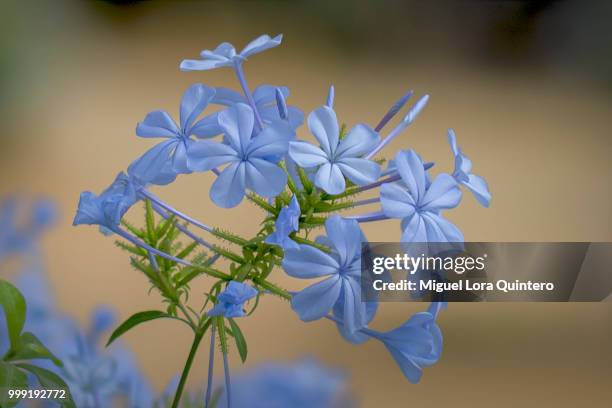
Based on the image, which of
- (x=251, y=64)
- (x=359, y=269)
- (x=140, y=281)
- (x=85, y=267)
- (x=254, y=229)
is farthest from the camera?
(x=251, y=64)

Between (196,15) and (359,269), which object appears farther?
(196,15)

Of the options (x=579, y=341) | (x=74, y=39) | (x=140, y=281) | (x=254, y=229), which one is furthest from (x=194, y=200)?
(x=579, y=341)

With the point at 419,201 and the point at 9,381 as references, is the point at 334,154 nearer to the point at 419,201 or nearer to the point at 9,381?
the point at 419,201

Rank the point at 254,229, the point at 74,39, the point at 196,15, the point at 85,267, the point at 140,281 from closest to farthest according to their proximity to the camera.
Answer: the point at 140,281
the point at 85,267
the point at 254,229
the point at 74,39
the point at 196,15

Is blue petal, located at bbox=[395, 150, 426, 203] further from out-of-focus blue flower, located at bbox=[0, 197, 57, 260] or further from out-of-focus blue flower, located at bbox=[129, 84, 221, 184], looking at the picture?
out-of-focus blue flower, located at bbox=[0, 197, 57, 260]

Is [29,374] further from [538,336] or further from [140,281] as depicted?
[538,336]

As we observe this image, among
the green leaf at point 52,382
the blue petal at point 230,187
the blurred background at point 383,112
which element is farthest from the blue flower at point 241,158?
the blurred background at point 383,112
